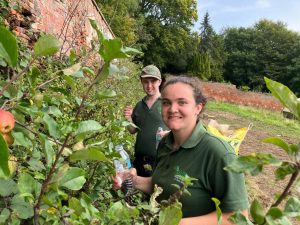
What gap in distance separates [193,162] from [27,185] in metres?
1.18

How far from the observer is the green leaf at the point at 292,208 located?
0.67 m

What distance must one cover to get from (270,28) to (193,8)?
28199mm

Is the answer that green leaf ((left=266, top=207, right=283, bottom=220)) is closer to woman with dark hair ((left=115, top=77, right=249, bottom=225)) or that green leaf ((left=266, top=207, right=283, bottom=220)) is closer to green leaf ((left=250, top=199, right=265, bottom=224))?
green leaf ((left=250, top=199, right=265, bottom=224))

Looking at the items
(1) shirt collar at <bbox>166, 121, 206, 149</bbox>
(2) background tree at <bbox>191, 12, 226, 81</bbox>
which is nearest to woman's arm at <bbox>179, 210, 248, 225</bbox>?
(1) shirt collar at <bbox>166, 121, 206, 149</bbox>

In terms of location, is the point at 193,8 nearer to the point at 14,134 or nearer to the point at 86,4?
the point at 86,4

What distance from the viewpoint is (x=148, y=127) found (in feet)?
14.3

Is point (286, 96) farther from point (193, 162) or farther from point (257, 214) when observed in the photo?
point (193, 162)

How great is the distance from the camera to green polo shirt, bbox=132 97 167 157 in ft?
14.1

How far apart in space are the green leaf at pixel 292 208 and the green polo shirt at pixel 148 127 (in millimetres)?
3546

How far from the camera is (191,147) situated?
2121 mm

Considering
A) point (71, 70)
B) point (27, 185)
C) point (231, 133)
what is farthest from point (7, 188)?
point (231, 133)

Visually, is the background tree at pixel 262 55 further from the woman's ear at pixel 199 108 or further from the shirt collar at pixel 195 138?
the shirt collar at pixel 195 138

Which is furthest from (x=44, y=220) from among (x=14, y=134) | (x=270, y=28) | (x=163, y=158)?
(x=270, y=28)

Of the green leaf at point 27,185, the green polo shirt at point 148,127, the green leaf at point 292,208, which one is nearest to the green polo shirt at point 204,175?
the green leaf at point 27,185
